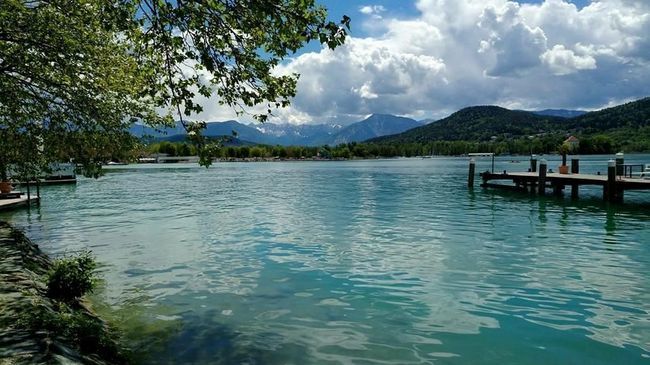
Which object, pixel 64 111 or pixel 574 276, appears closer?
pixel 64 111

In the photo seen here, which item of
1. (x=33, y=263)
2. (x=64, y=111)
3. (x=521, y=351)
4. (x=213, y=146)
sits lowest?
(x=521, y=351)

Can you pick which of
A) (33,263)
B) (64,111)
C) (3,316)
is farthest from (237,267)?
(3,316)

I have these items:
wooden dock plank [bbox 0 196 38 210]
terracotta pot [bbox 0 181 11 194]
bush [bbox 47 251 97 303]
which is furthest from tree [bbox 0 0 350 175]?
terracotta pot [bbox 0 181 11 194]

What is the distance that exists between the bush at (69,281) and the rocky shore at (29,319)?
0.29m

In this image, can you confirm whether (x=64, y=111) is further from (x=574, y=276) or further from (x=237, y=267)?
(x=574, y=276)

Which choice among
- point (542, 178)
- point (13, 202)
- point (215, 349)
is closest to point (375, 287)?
point (215, 349)

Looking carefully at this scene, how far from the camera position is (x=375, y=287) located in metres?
16.3

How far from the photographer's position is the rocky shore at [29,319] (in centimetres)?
805

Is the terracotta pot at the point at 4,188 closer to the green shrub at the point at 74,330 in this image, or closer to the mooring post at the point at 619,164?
the green shrub at the point at 74,330

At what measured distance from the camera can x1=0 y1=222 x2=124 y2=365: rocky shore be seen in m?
8.05

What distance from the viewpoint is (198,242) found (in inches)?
1011

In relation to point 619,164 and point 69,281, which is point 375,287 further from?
point 619,164

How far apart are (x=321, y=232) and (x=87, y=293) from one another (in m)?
15.2

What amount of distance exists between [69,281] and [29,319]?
13.9 feet
